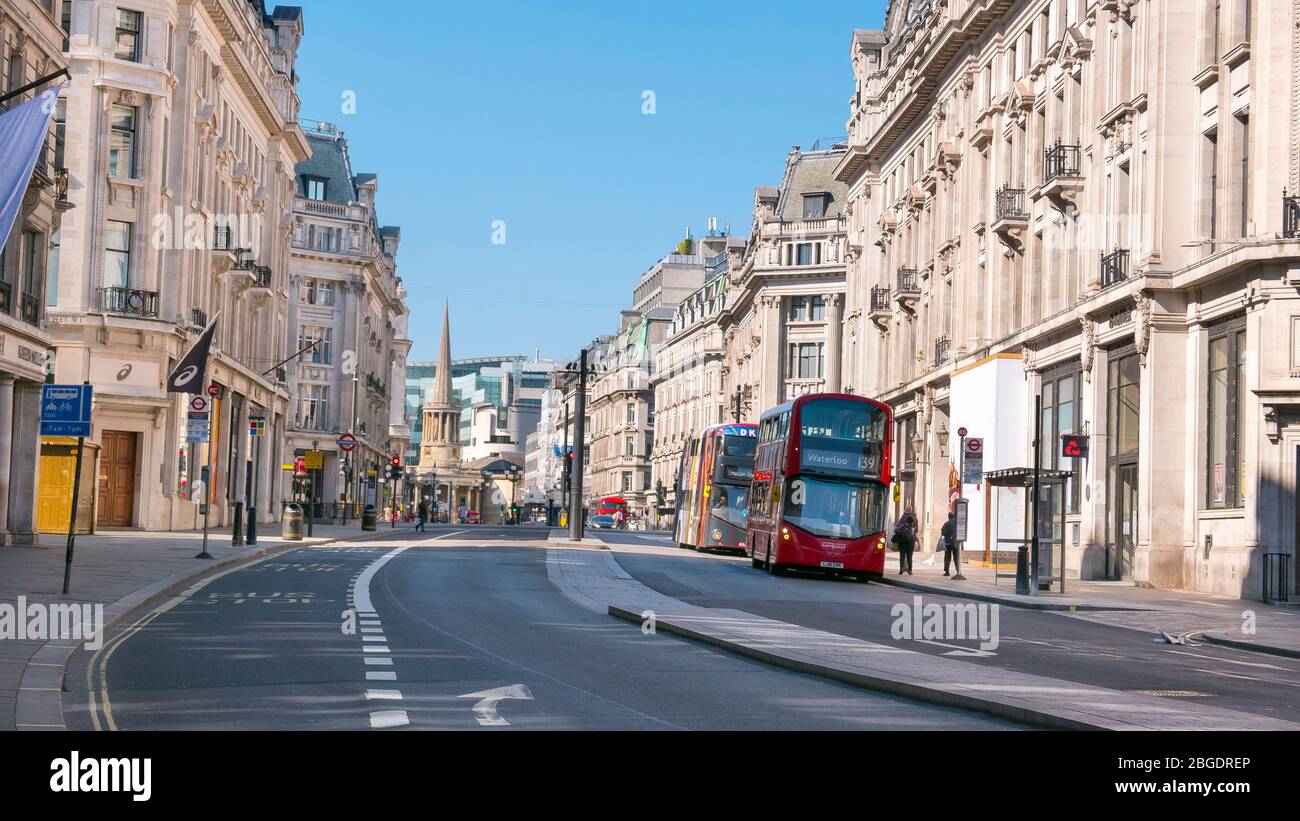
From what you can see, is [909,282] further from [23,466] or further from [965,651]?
[965,651]

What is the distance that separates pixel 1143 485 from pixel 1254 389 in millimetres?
6237

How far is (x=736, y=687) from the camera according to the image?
15.0 metres

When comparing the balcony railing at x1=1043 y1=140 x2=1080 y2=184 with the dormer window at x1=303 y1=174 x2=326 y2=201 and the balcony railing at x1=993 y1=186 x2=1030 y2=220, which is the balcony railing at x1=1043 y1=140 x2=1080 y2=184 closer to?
the balcony railing at x1=993 y1=186 x2=1030 y2=220

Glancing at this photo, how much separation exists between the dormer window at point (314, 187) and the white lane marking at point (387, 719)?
109143 millimetres

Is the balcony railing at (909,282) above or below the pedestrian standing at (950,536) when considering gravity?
above

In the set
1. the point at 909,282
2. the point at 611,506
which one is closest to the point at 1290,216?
the point at 909,282

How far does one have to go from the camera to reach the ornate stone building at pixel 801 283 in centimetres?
11238

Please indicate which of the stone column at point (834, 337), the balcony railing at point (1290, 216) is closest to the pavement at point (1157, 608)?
the balcony railing at point (1290, 216)

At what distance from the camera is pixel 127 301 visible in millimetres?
54719

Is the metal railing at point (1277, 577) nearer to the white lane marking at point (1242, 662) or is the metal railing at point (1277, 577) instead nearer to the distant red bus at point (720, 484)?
the white lane marking at point (1242, 662)

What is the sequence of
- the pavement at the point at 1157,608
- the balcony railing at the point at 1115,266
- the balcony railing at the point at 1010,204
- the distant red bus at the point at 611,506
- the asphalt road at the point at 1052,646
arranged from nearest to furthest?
the asphalt road at the point at 1052,646 < the pavement at the point at 1157,608 < the balcony railing at the point at 1115,266 < the balcony railing at the point at 1010,204 < the distant red bus at the point at 611,506

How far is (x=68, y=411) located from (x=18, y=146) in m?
5.74

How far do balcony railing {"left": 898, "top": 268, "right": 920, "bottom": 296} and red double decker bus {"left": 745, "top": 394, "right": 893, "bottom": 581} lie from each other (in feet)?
101
